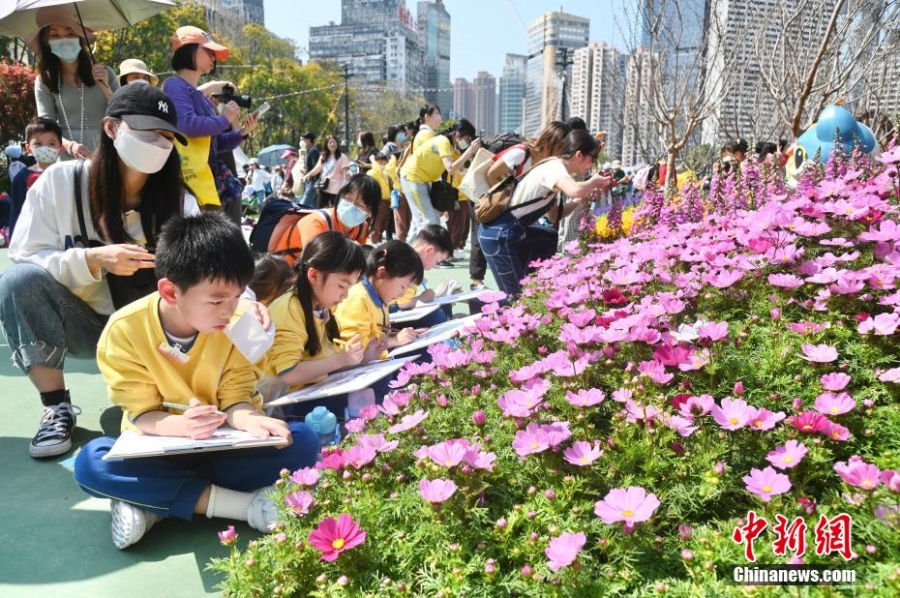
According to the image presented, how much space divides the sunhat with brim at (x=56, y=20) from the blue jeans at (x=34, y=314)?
157 centimetres

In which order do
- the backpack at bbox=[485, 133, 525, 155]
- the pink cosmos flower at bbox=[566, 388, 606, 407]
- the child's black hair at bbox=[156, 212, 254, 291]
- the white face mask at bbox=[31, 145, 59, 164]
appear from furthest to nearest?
the backpack at bbox=[485, 133, 525, 155], the white face mask at bbox=[31, 145, 59, 164], the child's black hair at bbox=[156, 212, 254, 291], the pink cosmos flower at bbox=[566, 388, 606, 407]

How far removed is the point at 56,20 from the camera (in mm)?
3320

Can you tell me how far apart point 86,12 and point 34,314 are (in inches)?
91.3

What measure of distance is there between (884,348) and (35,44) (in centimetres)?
383

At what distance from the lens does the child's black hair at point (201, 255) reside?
1777 millimetres

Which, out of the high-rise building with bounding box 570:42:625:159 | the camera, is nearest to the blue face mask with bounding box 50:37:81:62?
the camera

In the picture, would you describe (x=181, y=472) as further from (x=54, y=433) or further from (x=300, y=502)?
(x=54, y=433)

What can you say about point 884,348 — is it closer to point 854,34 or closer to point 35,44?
point 35,44

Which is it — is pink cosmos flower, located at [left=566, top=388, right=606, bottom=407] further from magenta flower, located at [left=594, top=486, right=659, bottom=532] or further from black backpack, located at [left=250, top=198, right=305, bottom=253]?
black backpack, located at [left=250, top=198, right=305, bottom=253]

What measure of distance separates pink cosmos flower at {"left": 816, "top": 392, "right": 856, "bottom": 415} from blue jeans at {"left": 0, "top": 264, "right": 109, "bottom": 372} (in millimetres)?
2448

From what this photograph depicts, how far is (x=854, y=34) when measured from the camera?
6945 millimetres

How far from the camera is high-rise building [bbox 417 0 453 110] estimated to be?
9725 centimetres

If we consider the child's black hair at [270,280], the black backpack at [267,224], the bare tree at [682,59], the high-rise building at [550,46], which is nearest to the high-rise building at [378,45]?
the high-rise building at [550,46]

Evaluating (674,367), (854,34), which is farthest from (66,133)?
(854,34)
